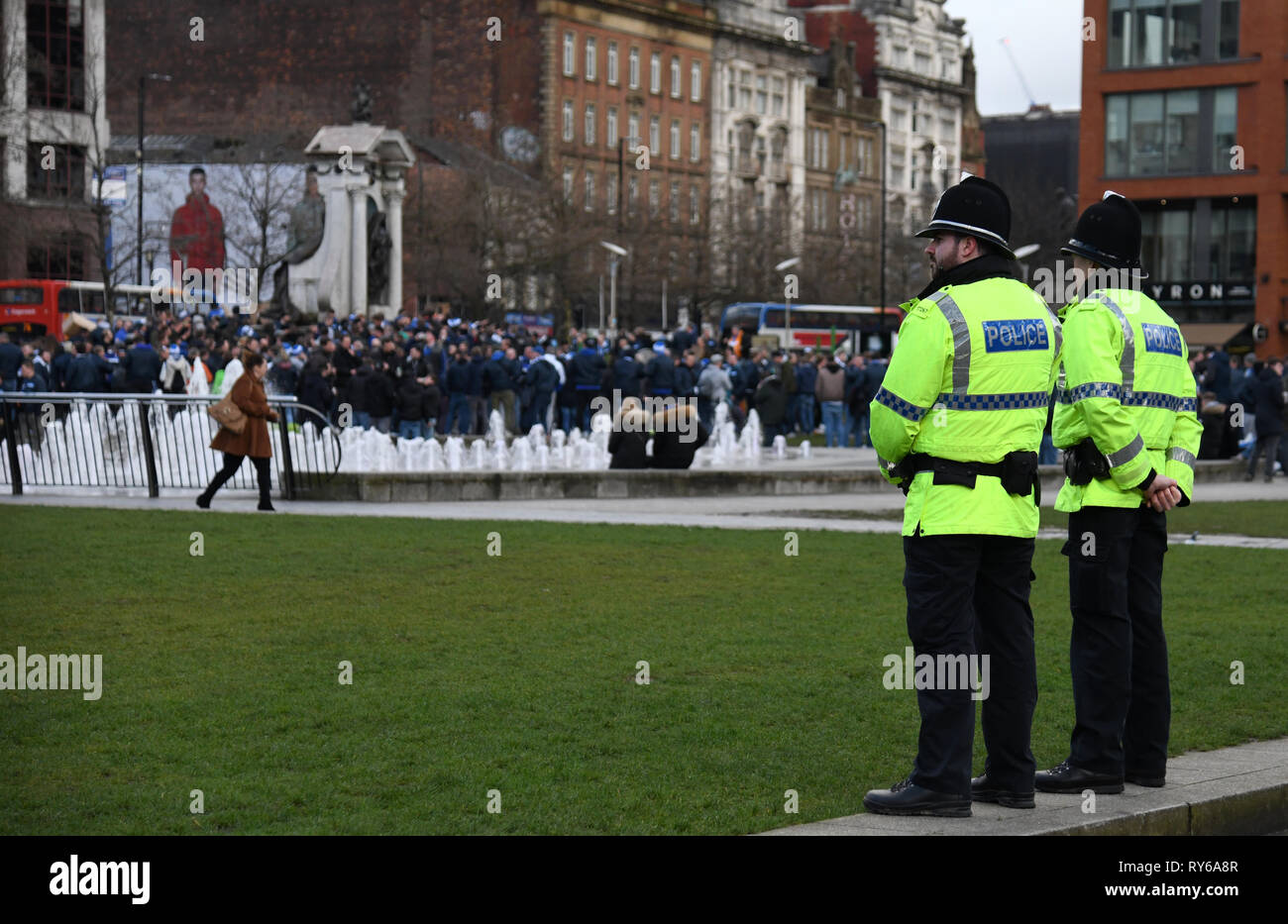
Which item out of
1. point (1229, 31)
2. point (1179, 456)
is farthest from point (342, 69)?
point (1179, 456)

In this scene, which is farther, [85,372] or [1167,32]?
[1167,32]

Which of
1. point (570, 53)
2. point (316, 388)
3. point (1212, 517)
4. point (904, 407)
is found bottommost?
point (1212, 517)

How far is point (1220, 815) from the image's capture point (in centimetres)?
706

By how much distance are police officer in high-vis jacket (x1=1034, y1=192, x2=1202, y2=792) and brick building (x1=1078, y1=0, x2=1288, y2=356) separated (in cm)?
5466

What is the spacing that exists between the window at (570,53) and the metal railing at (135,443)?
70184mm

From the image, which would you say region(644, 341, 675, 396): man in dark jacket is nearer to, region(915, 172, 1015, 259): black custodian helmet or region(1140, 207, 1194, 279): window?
region(915, 172, 1015, 259): black custodian helmet

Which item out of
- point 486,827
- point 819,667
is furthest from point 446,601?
point 486,827

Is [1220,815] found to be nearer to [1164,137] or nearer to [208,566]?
[208,566]

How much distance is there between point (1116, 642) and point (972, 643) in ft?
3.11

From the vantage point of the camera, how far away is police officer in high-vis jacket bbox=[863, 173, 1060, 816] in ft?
21.8

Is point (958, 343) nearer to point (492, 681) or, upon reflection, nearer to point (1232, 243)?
point (492, 681)

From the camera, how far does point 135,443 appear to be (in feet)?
72.1

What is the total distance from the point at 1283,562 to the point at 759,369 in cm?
2339
